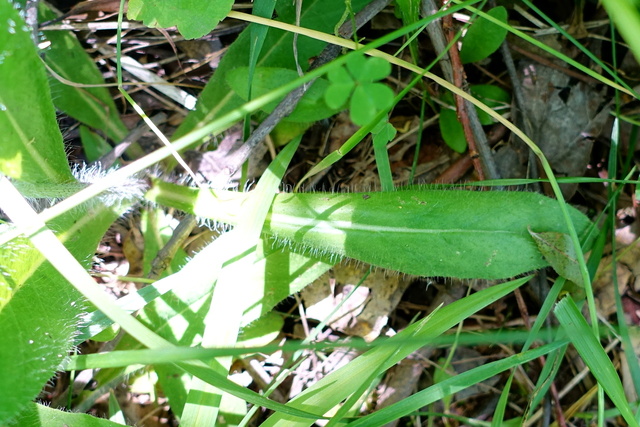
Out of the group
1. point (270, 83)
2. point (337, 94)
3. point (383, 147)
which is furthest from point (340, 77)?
point (270, 83)

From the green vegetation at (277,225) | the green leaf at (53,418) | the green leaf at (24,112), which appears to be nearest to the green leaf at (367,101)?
the green vegetation at (277,225)

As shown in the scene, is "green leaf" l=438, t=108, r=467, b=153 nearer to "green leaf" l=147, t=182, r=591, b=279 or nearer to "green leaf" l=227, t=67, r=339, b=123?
"green leaf" l=147, t=182, r=591, b=279

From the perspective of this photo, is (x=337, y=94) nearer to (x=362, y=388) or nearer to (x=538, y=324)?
(x=362, y=388)

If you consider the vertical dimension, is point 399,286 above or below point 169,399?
above

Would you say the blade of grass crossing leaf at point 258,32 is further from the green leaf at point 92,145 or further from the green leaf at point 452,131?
the green leaf at point 92,145

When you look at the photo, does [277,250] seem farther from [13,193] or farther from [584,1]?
[584,1]

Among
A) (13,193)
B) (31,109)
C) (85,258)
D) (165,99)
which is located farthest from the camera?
(165,99)

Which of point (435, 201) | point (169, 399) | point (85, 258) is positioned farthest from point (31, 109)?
point (435, 201)
